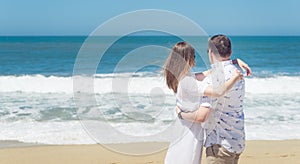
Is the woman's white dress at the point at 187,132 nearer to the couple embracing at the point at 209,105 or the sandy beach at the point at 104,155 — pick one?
the couple embracing at the point at 209,105

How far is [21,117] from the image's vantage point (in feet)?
29.5

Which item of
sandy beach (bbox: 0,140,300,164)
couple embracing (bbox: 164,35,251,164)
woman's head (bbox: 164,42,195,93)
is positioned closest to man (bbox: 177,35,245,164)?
couple embracing (bbox: 164,35,251,164)

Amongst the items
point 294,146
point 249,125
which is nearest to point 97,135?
point 294,146

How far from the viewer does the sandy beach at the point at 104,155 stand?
5711 millimetres

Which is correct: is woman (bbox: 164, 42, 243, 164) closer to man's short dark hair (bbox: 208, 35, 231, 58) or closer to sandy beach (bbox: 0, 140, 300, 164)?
man's short dark hair (bbox: 208, 35, 231, 58)

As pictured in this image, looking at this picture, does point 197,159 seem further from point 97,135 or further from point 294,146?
point 294,146

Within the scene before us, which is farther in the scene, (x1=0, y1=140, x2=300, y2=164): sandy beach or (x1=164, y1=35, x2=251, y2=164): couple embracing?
(x1=0, y1=140, x2=300, y2=164): sandy beach

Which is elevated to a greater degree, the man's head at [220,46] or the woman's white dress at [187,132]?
the man's head at [220,46]

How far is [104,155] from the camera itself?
237 inches

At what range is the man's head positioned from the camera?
8.92ft

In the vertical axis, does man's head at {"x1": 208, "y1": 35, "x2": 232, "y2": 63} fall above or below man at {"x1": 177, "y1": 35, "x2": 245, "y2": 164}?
above

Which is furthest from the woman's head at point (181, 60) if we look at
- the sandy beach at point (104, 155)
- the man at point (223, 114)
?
Answer: the sandy beach at point (104, 155)

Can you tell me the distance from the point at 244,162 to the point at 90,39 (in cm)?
310

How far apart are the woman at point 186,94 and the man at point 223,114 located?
0.05 meters
